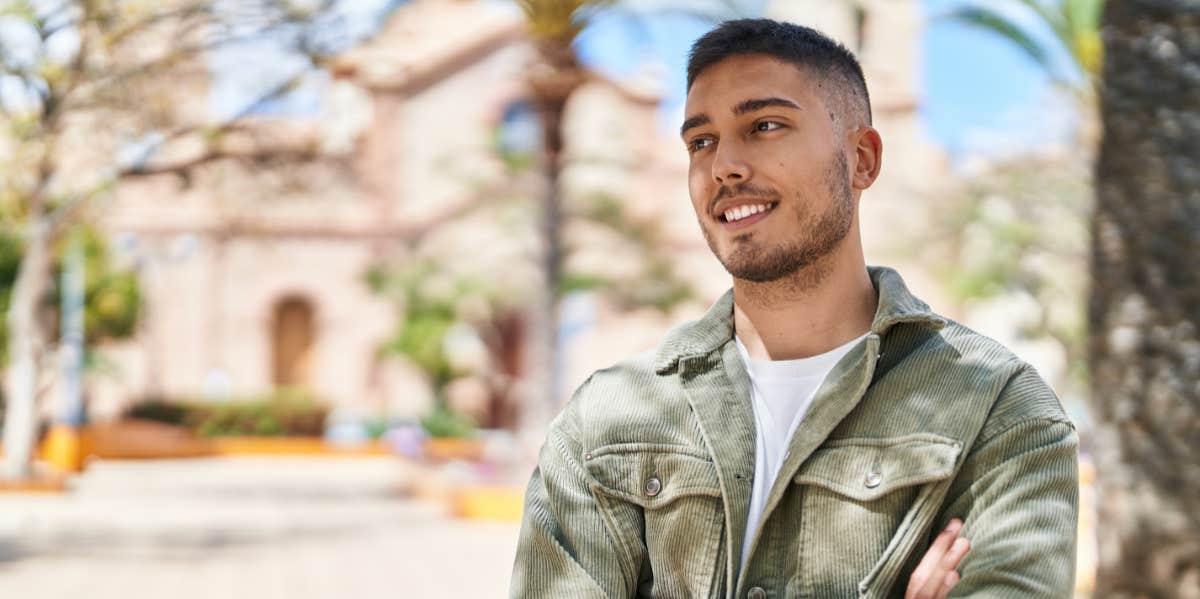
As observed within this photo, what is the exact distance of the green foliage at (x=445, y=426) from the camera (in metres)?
33.8

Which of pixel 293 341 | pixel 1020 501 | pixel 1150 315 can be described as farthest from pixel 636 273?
pixel 1020 501

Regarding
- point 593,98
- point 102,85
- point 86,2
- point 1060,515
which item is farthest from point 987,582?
point 593,98

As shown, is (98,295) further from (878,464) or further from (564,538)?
(878,464)

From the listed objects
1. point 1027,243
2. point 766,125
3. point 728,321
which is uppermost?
point 766,125

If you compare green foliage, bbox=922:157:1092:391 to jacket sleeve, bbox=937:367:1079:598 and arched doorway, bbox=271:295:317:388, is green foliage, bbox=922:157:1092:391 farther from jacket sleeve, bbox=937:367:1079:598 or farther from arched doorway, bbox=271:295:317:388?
jacket sleeve, bbox=937:367:1079:598

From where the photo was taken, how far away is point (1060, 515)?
Result: 6.81 ft

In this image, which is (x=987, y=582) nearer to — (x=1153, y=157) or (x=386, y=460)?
(x=1153, y=157)

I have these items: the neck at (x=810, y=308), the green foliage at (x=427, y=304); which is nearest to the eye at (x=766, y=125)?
the neck at (x=810, y=308)

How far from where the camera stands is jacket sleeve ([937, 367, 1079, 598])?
80.3 inches

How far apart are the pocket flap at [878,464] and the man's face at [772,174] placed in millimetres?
308

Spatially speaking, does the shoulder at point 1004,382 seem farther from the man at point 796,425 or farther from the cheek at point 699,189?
the cheek at point 699,189

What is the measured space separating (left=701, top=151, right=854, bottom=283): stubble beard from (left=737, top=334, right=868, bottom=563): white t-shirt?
0.52ft

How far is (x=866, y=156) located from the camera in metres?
2.33

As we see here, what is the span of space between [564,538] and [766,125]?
77cm
